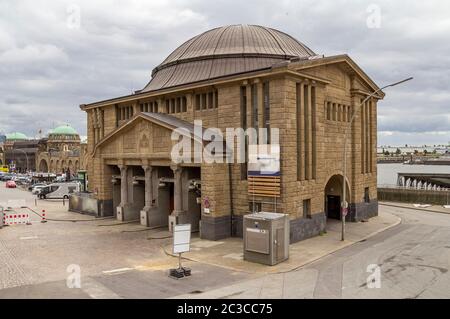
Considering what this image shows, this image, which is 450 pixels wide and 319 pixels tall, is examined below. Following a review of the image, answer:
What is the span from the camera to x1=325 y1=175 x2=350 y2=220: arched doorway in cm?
3334

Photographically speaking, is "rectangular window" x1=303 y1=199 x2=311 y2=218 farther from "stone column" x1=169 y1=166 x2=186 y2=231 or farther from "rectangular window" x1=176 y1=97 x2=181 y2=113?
"rectangular window" x1=176 y1=97 x2=181 y2=113

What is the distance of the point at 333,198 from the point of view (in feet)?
112

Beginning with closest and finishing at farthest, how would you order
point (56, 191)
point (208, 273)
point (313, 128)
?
point (208, 273), point (313, 128), point (56, 191)

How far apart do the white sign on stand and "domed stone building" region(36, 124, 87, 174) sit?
89640 mm

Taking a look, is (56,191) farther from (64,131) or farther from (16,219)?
(64,131)

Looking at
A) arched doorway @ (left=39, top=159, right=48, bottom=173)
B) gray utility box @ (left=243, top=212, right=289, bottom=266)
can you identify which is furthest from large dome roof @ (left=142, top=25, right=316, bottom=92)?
arched doorway @ (left=39, top=159, right=48, bottom=173)

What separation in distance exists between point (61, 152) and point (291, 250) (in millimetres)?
106046

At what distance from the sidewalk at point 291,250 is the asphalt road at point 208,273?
68 centimetres

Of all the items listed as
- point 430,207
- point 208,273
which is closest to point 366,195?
A: point 430,207

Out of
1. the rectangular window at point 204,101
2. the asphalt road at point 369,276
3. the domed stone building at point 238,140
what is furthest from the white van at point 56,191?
the asphalt road at point 369,276

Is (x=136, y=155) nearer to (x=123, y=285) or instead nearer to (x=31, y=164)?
(x=123, y=285)

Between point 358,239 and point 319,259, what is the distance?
6.28 m

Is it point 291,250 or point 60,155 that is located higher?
point 60,155
